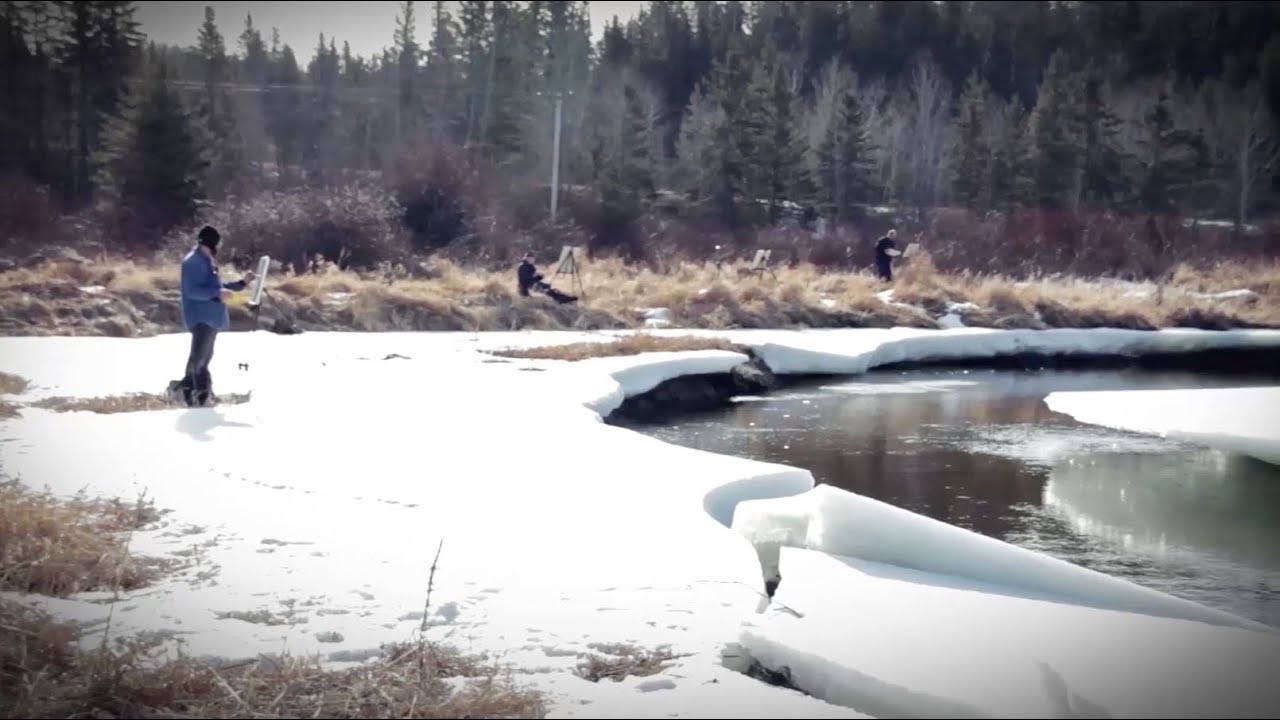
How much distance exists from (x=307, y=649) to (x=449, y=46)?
2358 inches

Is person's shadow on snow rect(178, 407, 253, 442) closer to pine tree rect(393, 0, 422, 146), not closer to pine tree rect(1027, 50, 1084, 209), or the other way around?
pine tree rect(1027, 50, 1084, 209)

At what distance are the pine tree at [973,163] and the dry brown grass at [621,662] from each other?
44.8 m

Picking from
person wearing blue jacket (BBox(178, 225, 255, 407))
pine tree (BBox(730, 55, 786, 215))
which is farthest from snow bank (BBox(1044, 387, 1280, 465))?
pine tree (BBox(730, 55, 786, 215))

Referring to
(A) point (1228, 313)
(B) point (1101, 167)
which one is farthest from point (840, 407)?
(B) point (1101, 167)

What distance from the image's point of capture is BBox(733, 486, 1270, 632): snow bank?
5.00 metres

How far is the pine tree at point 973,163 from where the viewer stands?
152 ft

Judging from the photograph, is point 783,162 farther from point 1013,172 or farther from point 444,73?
point 444,73

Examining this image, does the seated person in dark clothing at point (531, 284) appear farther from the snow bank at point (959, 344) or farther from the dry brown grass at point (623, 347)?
the snow bank at point (959, 344)

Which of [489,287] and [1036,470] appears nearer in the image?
[1036,470]

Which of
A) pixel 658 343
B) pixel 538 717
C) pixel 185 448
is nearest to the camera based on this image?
pixel 538 717

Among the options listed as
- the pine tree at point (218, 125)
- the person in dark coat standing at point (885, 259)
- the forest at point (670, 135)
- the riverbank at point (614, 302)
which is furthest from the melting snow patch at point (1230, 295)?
the pine tree at point (218, 125)

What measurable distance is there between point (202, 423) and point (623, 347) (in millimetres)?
7329

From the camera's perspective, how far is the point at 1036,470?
970 centimetres

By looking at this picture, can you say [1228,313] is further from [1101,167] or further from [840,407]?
[1101,167]
